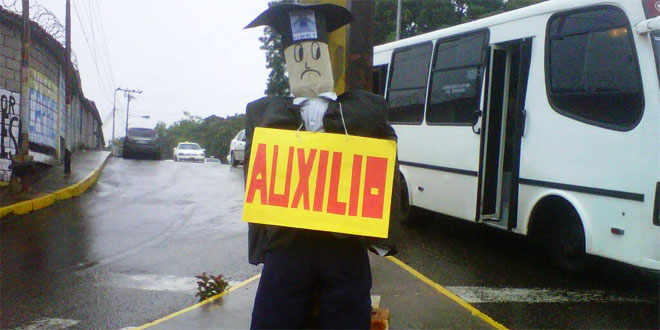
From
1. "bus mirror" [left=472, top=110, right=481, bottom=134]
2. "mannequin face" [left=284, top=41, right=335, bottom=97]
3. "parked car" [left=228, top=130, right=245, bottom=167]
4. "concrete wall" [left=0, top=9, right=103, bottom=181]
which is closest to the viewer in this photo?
"mannequin face" [left=284, top=41, right=335, bottom=97]

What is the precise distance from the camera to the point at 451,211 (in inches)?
328

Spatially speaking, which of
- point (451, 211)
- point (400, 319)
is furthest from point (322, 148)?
point (451, 211)

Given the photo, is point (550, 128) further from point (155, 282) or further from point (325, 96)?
point (325, 96)

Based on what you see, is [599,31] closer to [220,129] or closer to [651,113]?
[651,113]

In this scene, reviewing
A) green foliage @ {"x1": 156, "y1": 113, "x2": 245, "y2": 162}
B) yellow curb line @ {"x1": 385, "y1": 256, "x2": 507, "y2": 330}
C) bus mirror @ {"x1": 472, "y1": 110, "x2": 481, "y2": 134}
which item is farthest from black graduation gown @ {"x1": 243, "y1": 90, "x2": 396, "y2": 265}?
green foliage @ {"x1": 156, "y1": 113, "x2": 245, "y2": 162}

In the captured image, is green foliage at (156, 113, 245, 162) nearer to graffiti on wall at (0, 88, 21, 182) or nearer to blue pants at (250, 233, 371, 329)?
graffiti on wall at (0, 88, 21, 182)

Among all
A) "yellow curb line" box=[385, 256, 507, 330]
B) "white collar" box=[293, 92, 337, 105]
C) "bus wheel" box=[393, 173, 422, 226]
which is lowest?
"yellow curb line" box=[385, 256, 507, 330]

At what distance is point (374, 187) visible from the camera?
8.17ft

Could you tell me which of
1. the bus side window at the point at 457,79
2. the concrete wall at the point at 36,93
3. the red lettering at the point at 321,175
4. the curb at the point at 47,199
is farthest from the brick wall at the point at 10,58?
the red lettering at the point at 321,175

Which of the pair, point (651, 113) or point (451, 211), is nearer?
point (651, 113)

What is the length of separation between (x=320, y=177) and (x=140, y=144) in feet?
97.0

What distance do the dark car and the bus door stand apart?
25241 millimetres

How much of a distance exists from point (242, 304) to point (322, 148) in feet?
8.76

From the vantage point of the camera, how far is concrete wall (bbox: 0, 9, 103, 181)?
47.2ft
